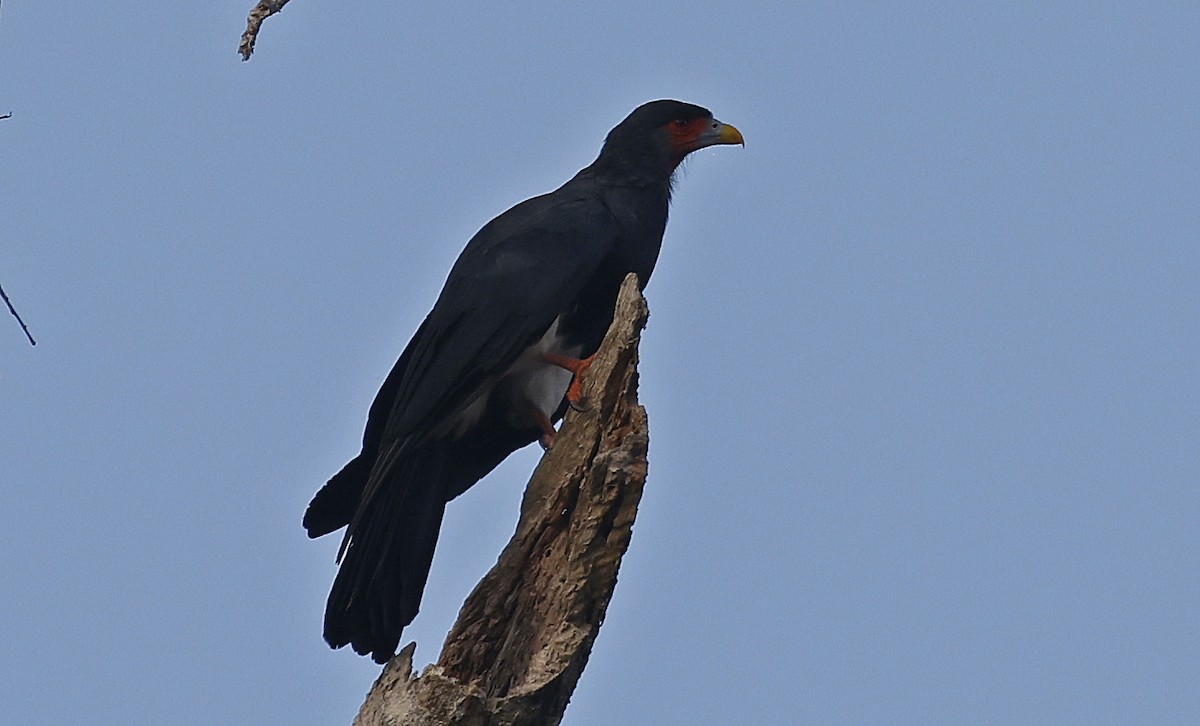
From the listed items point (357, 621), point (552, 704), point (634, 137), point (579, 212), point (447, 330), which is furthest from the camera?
point (634, 137)

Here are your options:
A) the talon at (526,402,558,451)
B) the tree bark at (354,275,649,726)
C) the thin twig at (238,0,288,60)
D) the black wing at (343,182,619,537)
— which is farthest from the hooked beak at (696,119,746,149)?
the thin twig at (238,0,288,60)

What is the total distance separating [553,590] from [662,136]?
2.54 metres

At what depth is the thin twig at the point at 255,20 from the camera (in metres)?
3.32

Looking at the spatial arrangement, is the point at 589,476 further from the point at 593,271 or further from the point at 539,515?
the point at 593,271

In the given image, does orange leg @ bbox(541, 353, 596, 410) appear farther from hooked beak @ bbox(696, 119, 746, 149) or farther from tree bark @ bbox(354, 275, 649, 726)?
hooked beak @ bbox(696, 119, 746, 149)

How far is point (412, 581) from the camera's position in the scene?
5016mm

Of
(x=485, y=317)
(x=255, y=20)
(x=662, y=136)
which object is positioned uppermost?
(x=662, y=136)

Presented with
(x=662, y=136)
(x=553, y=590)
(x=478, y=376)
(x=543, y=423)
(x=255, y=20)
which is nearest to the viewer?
(x=255, y=20)

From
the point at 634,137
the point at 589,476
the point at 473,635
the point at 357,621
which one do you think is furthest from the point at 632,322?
the point at 634,137

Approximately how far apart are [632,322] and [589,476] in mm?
463

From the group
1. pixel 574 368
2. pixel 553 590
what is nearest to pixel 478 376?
pixel 574 368

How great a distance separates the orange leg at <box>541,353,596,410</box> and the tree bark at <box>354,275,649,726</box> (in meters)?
0.20

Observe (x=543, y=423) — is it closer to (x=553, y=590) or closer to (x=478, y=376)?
(x=478, y=376)

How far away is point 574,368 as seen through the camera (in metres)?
5.38
